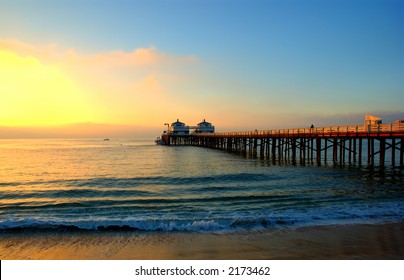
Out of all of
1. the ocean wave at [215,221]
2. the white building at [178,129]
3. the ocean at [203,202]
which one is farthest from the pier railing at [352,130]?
the white building at [178,129]

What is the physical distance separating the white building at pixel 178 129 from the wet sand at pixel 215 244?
72640mm

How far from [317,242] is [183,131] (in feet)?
246

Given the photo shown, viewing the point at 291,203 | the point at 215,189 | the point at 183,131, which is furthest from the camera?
the point at 183,131

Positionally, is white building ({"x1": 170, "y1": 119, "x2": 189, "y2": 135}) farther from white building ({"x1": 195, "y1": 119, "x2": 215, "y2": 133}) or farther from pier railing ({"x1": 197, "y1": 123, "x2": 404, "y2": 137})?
pier railing ({"x1": 197, "y1": 123, "x2": 404, "y2": 137})

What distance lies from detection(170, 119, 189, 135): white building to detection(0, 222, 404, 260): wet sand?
72640 mm

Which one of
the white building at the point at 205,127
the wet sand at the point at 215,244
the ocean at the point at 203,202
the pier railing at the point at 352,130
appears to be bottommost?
the ocean at the point at 203,202

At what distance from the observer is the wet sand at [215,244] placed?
22.6 ft

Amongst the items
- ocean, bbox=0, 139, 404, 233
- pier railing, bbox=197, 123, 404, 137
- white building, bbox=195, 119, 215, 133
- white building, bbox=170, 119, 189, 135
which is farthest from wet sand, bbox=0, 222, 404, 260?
white building, bbox=195, 119, 215, 133

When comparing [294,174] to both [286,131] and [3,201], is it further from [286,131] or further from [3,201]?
[3,201]

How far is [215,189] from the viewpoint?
15.8 metres

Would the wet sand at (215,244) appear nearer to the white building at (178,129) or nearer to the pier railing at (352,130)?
the pier railing at (352,130)

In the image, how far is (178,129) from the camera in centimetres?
8188

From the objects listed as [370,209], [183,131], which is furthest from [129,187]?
[183,131]

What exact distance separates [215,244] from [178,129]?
245 feet
